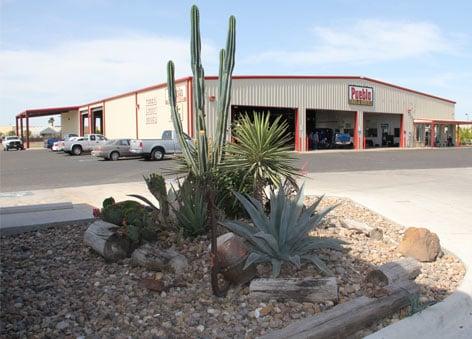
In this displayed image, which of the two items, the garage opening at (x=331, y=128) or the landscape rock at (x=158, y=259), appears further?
the garage opening at (x=331, y=128)

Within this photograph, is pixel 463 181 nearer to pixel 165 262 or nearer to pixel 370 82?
→ pixel 165 262

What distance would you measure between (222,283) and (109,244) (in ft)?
4.54

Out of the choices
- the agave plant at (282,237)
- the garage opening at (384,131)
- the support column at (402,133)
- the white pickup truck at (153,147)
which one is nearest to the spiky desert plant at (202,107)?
the agave plant at (282,237)

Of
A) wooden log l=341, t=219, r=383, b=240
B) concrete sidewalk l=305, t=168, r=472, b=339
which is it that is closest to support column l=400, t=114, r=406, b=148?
concrete sidewalk l=305, t=168, r=472, b=339

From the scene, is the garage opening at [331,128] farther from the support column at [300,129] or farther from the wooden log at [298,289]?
the wooden log at [298,289]

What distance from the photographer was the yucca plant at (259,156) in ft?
20.8

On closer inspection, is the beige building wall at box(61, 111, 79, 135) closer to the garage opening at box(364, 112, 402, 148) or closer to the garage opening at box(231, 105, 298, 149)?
the garage opening at box(231, 105, 298, 149)

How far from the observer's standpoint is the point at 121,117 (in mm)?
44531

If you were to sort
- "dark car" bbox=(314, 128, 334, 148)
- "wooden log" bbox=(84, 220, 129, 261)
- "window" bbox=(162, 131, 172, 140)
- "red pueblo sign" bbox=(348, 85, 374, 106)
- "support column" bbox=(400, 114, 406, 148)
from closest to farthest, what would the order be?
1. "wooden log" bbox=(84, 220, 129, 261)
2. "window" bbox=(162, 131, 172, 140)
3. "red pueblo sign" bbox=(348, 85, 374, 106)
4. "dark car" bbox=(314, 128, 334, 148)
5. "support column" bbox=(400, 114, 406, 148)

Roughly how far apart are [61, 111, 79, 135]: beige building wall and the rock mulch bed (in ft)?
192

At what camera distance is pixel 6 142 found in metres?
54.9

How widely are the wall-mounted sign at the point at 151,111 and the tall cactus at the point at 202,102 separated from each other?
3144cm

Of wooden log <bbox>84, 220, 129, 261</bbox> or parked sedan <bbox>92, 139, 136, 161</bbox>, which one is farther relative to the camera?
parked sedan <bbox>92, 139, 136, 161</bbox>

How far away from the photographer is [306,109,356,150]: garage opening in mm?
46656
